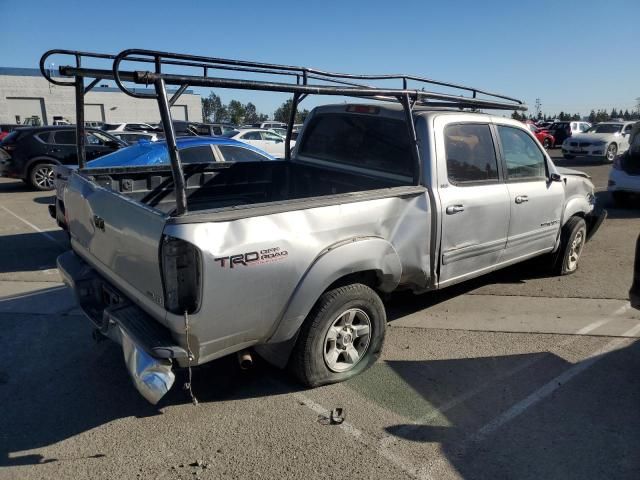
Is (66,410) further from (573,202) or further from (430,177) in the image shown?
(573,202)

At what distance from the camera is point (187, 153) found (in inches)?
308

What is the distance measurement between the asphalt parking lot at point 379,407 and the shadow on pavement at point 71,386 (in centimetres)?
1

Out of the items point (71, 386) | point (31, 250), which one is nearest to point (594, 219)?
point (71, 386)

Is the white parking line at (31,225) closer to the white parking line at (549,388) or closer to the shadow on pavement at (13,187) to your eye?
the shadow on pavement at (13,187)

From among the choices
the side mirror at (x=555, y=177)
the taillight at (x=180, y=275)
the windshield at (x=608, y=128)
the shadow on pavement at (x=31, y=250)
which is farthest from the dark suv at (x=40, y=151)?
the windshield at (x=608, y=128)

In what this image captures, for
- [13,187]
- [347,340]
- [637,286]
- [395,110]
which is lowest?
[347,340]

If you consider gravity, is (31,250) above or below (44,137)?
below

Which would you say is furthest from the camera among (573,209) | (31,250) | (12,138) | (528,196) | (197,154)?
(12,138)

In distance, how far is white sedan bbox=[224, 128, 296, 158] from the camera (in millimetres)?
16844

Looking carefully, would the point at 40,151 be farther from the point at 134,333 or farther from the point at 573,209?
the point at 573,209

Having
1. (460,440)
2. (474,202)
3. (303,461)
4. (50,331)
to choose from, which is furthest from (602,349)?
(50,331)

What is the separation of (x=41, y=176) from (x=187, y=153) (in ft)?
24.5

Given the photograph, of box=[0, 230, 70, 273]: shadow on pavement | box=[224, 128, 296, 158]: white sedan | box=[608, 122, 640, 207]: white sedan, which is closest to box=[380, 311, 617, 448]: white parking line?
box=[0, 230, 70, 273]: shadow on pavement

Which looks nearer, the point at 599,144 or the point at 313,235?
the point at 313,235
